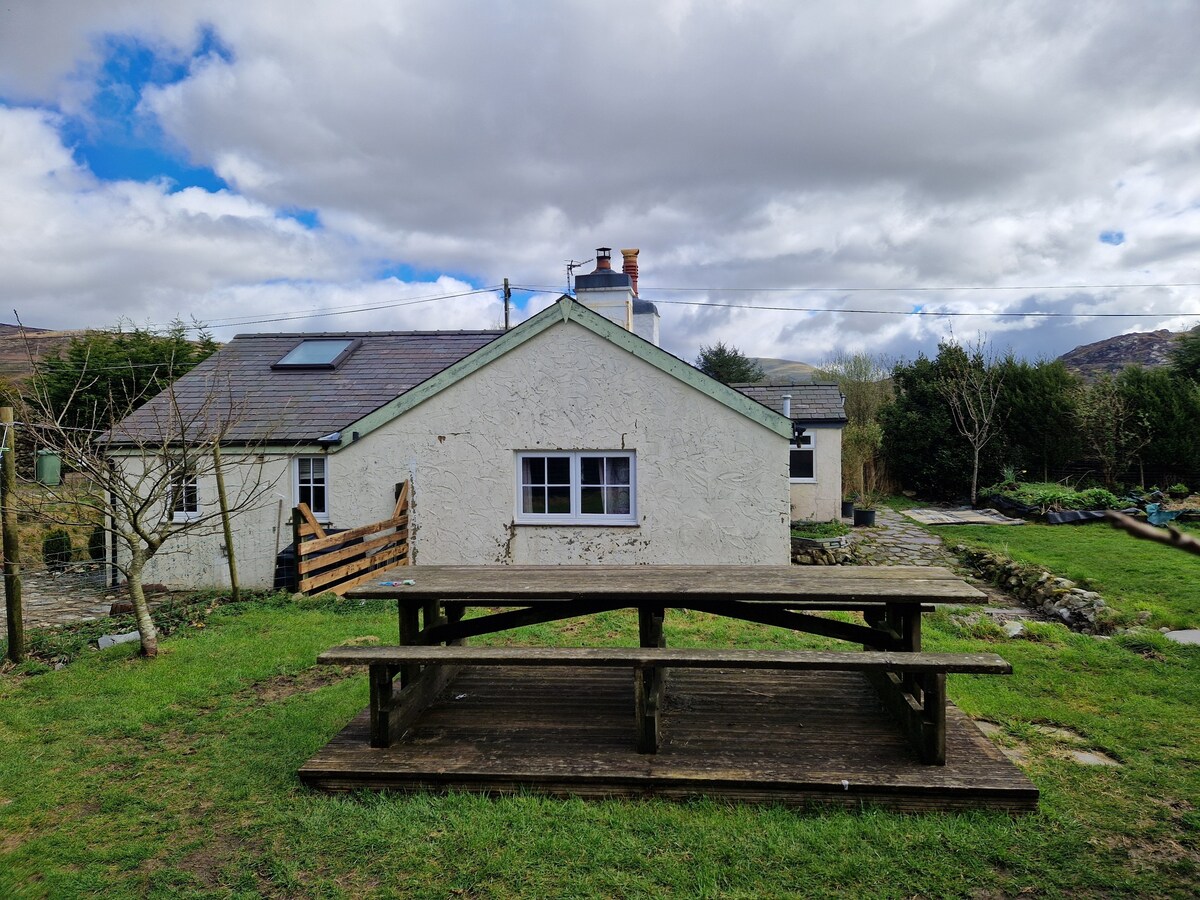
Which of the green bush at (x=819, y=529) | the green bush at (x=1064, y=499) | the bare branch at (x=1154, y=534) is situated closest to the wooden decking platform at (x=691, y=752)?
the bare branch at (x=1154, y=534)

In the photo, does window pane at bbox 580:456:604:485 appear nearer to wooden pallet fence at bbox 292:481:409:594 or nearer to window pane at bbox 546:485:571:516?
window pane at bbox 546:485:571:516

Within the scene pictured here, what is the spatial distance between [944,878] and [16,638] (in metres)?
8.76

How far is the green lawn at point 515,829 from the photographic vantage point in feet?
11.4

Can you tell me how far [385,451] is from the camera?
1214cm

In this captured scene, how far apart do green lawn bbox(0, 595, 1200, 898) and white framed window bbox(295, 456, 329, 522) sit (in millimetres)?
6920

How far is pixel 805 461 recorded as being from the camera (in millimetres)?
19047

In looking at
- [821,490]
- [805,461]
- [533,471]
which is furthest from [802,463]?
[533,471]

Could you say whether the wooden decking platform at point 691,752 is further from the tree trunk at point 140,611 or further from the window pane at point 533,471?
the window pane at point 533,471

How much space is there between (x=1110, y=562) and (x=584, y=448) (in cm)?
888

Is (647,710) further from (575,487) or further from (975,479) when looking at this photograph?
(975,479)


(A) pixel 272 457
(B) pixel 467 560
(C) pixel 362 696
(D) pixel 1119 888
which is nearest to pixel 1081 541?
(B) pixel 467 560

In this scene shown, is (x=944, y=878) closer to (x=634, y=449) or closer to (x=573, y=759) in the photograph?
(x=573, y=759)

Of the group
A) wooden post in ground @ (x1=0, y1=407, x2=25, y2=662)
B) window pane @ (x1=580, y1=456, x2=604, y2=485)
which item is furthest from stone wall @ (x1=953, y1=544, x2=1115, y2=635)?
wooden post in ground @ (x1=0, y1=407, x2=25, y2=662)

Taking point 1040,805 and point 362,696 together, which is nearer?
point 1040,805
